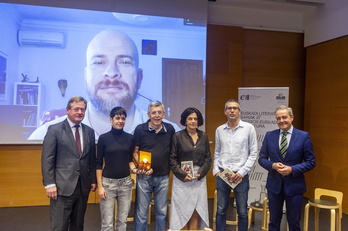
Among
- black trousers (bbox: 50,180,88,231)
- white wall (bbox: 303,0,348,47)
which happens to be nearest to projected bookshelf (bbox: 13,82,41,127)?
black trousers (bbox: 50,180,88,231)

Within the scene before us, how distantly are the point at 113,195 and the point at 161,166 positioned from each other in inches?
19.6

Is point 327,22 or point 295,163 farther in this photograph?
point 327,22

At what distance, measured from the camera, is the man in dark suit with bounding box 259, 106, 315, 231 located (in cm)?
269

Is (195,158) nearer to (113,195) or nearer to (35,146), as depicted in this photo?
(113,195)

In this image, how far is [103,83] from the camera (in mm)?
4594

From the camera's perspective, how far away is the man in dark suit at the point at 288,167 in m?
2.69

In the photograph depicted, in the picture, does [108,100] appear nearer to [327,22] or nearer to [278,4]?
[278,4]

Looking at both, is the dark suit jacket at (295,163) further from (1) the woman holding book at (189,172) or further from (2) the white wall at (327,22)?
(2) the white wall at (327,22)

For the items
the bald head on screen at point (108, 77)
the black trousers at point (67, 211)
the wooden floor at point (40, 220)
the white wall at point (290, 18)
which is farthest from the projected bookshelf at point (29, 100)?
the white wall at point (290, 18)

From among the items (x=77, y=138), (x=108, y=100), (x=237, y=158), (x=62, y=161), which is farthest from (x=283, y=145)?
(x=108, y=100)

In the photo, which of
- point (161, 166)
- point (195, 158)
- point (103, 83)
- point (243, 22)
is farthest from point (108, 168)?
point (243, 22)

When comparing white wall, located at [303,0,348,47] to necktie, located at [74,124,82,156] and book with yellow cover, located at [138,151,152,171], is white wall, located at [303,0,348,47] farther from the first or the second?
necktie, located at [74,124,82,156]

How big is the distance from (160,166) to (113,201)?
520 mm

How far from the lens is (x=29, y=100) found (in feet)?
14.5
